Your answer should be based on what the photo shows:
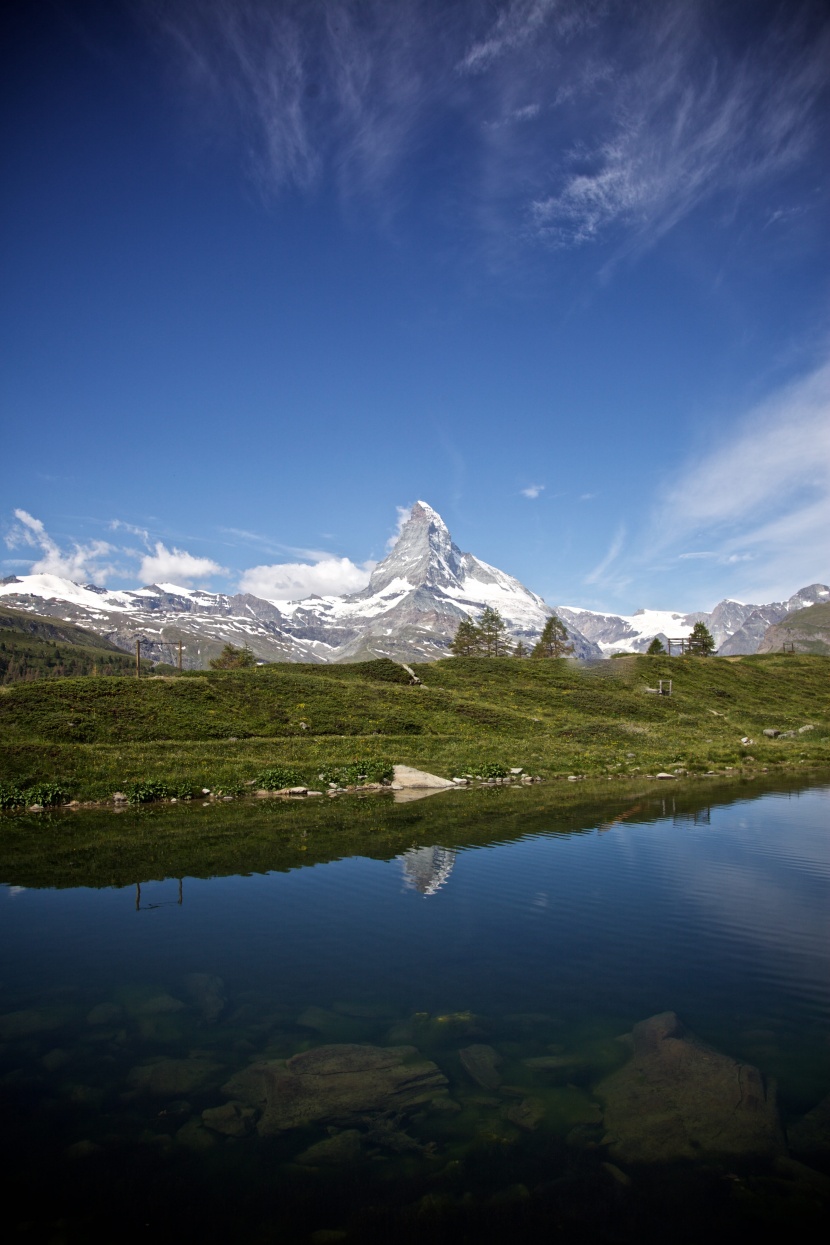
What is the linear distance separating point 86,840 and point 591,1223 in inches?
889

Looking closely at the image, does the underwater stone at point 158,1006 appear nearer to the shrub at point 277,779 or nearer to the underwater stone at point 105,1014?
the underwater stone at point 105,1014

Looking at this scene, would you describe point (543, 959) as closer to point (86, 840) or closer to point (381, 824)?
point (381, 824)

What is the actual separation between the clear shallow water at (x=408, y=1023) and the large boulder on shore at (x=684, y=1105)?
23 centimetres

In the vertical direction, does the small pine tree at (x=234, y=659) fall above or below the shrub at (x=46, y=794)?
above

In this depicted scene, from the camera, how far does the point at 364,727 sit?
5338cm

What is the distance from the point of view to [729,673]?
99.9m

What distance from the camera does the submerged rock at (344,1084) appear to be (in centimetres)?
869

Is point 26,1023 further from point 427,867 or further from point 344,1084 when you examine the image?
point 427,867

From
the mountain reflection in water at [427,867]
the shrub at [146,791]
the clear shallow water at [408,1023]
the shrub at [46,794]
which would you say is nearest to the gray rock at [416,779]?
the shrub at [146,791]

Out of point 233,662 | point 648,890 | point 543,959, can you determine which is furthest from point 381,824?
point 233,662

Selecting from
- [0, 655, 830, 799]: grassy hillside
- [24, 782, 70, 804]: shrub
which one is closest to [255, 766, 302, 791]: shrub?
[0, 655, 830, 799]: grassy hillside

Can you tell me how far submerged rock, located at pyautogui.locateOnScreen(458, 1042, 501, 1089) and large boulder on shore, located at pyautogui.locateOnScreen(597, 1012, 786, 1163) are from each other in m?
1.40

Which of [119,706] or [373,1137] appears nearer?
[373,1137]

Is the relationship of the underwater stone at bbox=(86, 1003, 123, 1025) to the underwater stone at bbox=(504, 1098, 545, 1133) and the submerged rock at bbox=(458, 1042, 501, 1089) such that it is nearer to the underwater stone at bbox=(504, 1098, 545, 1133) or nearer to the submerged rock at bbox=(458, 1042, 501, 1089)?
the submerged rock at bbox=(458, 1042, 501, 1089)
